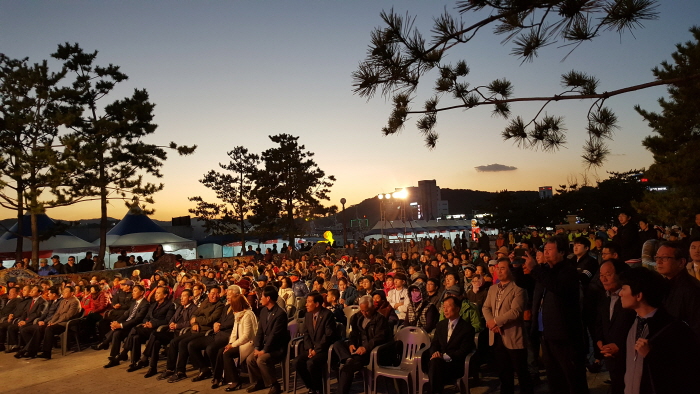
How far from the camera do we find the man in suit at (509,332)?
15.6ft

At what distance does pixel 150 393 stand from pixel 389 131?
450 centimetres

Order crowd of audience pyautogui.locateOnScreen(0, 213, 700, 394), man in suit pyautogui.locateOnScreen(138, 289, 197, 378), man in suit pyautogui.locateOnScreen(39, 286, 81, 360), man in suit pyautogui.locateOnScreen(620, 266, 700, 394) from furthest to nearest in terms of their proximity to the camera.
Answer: man in suit pyautogui.locateOnScreen(39, 286, 81, 360)
man in suit pyautogui.locateOnScreen(138, 289, 197, 378)
crowd of audience pyautogui.locateOnScreen(0, 213, 700, 394)
man in suit pyautogui.locateOnScreen(620, 266, 700, 394)

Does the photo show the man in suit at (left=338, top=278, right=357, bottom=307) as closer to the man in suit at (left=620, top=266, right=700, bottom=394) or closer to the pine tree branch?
the pine tree branch

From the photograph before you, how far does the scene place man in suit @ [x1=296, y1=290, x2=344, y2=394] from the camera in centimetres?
573

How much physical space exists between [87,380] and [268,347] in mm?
2906

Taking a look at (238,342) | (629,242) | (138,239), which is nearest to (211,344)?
(238,342)

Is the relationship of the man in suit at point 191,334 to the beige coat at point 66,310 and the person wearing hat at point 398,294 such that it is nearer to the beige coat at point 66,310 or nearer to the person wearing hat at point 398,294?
the person wearing hat at point 398,294

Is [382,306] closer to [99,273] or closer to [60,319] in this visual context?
[60,319]

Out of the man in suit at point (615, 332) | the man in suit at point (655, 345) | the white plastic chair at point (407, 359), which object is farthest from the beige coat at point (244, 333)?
the man in suit at point (655, 345)

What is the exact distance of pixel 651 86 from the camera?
12.2ft

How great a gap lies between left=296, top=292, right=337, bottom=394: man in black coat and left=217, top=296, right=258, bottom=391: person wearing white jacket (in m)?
0.78

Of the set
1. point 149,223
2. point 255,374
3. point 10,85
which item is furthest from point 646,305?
point 149,223

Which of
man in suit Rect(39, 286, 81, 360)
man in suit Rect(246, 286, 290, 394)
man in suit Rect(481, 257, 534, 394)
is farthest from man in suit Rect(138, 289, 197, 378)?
man in suit Rect(481, 257, 534, 394)

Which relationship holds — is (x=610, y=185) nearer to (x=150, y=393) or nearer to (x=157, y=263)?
(x=157, y=263)
